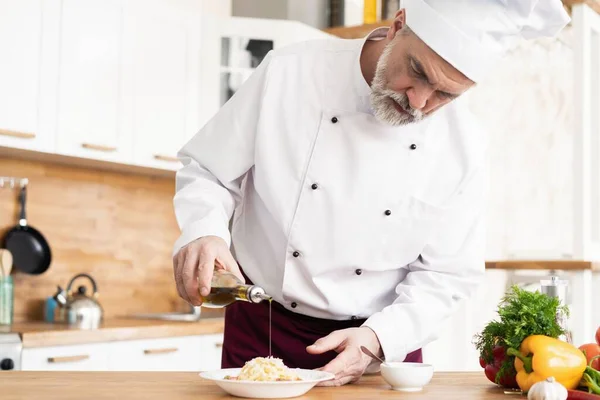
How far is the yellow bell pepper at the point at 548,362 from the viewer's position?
1.42m

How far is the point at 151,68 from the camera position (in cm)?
374

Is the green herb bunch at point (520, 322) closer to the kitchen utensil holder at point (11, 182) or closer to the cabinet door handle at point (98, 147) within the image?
the cabinet door handle at point (98, 147)

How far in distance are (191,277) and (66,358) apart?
5.57 ft

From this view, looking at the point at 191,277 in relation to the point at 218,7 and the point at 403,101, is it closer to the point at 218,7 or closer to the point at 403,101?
the point at 403,101

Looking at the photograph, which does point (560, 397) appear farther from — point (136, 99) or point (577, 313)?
point (136, 99)

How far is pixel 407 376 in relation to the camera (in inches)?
57.7

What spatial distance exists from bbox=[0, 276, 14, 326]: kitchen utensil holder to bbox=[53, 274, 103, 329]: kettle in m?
0.21

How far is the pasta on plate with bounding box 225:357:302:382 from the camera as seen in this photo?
1.37 metres

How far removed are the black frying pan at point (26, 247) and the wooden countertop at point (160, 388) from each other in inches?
80.6

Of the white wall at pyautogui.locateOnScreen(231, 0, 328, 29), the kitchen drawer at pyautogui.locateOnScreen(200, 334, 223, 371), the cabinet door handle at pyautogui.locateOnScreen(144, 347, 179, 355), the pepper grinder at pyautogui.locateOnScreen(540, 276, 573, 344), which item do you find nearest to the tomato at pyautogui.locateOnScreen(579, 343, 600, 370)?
the pepper grinder at pyautogui.locateOnScreen(540, 276, 573, 344)

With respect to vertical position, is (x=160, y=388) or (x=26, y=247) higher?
(x=26, y=247)

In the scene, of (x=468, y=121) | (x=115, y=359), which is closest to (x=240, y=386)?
(x=468, y=121)

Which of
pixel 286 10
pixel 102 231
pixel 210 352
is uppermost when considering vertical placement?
pixel 286 10

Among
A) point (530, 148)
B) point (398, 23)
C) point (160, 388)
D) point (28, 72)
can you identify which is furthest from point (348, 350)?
point (530, 148)
